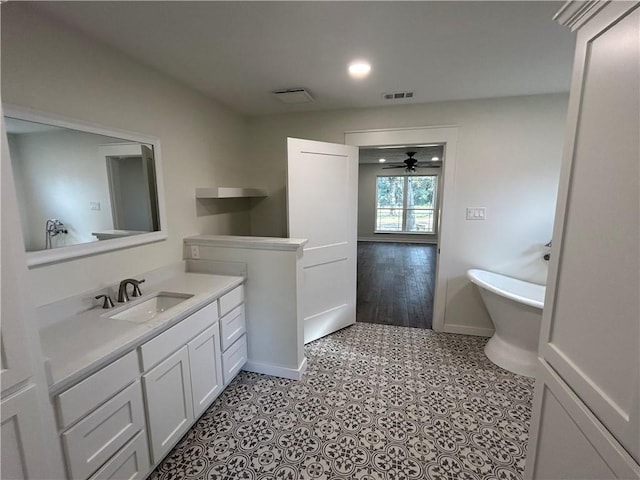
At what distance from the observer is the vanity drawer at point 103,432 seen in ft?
3.60

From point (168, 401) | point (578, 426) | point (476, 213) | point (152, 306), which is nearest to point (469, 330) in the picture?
point (476, 213)

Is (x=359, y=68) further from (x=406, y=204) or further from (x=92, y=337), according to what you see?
(x=406, y=204)

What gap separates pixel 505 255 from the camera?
2.91m

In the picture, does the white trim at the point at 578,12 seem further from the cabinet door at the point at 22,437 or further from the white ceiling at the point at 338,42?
the cabinet door at the point at 22,437

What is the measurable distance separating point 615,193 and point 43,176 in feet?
7.36

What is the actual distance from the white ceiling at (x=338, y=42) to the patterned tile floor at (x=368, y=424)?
2.35 metres

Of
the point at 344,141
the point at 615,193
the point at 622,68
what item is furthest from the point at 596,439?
the point at 344,141

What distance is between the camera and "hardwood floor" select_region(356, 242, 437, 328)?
3.60m

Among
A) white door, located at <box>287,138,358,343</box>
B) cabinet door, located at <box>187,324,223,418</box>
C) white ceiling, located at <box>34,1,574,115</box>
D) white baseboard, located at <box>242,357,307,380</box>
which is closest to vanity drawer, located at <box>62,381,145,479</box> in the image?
cabinet door, located at <box>187,324,223,418</box>

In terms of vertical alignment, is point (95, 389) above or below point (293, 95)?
below

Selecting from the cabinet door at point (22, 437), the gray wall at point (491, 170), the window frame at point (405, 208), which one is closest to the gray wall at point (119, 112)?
the cabinet door at point (22, 437)

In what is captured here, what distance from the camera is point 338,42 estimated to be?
1.71m

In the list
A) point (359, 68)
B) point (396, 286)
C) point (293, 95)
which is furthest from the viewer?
point (396, 286)

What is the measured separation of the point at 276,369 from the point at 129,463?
117 cm
